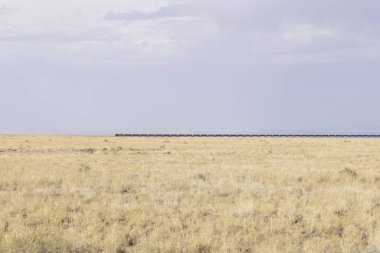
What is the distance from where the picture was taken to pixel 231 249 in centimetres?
1057

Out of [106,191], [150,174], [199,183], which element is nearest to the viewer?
[106,191]

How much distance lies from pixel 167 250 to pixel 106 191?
334 inches

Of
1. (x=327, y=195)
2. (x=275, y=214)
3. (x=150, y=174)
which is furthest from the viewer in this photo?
(x=150, y=174)

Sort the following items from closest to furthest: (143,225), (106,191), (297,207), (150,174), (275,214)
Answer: (143,225) → (275,214) → (297,207) → (106,191) → (150,174)

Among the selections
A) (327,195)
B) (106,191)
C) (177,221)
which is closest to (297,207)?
(327,195)

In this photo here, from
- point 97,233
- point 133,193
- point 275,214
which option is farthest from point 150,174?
point 97,233

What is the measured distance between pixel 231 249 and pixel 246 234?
1.30m

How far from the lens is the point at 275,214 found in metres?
14.2

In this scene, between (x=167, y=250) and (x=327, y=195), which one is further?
(x=327, y=195)

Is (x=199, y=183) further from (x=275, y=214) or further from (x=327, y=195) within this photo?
(x=275, y=214)

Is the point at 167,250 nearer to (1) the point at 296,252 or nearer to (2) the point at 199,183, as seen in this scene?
(1) the point at 296,252

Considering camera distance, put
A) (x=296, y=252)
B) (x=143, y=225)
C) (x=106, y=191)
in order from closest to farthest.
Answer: (x=296, y=252) < (x=143, y=225) < (x=106, y=191)

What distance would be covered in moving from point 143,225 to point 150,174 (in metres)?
11.4

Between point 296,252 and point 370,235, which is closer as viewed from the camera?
point 296,252
